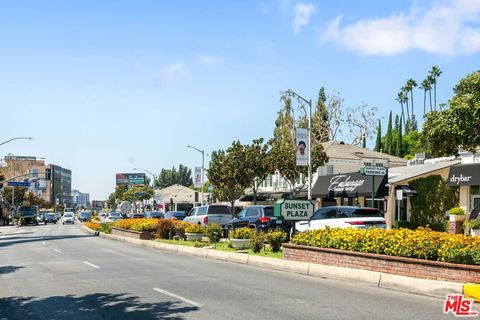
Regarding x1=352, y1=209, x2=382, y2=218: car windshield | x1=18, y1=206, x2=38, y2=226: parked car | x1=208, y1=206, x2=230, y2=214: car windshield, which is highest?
x1=352, y1=209, x2=382, y2=218: car windshield

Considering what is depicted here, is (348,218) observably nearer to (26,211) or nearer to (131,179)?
(26,211)

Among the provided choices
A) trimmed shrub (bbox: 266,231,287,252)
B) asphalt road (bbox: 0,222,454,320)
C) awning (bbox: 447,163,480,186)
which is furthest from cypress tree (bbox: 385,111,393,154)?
asphalt road (bbox: 0,222,454,320)

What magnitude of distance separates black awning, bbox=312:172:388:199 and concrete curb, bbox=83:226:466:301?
66.0 feet

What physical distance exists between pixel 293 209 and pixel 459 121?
8.83 m

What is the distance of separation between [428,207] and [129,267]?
989 inches

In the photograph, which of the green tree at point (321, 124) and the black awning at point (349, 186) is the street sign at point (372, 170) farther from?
the green tree at point (321, 124)

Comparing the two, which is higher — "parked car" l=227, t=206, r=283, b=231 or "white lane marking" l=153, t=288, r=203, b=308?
"parked car" l=227, t=206, r=283, b=231

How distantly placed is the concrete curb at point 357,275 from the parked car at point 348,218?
486 centimetres

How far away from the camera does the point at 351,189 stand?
125 feet

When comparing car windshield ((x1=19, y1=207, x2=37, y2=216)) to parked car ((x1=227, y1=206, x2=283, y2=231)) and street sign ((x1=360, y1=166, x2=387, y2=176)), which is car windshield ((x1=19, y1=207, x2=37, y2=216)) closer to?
parked car ((x1=227, y1=206, x2=283, y2=231))

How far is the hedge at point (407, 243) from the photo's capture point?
34.4ft

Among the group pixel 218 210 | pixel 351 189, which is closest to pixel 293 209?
pixel 218 210

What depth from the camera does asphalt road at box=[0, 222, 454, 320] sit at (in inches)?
338

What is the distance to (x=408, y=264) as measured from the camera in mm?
11320
